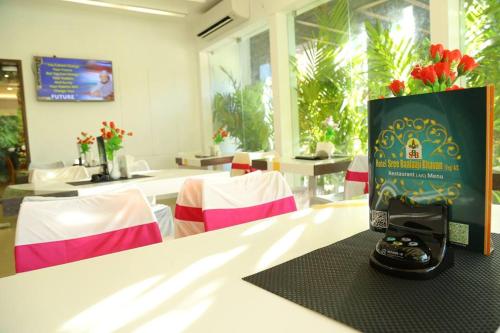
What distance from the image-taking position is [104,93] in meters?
7.00

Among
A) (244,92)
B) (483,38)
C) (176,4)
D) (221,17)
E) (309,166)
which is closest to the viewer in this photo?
(483,38)

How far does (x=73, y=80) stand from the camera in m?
6.69

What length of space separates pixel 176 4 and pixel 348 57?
3.67 metres

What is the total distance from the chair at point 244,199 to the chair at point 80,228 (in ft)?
0.79

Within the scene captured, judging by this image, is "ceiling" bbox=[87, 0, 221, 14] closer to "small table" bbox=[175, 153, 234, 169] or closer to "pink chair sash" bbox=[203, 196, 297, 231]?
"small table" bbox=[175, 153, 234, 169]

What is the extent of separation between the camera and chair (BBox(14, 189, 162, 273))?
3.72 feet

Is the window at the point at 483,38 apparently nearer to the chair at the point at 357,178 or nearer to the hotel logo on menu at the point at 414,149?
the chair at the point at 357,178

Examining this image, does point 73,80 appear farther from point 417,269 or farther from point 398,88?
point 417,269

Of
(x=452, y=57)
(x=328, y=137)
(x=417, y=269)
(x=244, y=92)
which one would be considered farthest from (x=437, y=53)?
(x=244, y=92)

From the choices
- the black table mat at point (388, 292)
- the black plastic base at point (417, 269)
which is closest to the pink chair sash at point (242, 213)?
the black table mat at point (388, 292)

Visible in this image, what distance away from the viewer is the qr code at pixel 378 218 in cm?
86

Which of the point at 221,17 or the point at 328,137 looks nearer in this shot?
the point at 328,137

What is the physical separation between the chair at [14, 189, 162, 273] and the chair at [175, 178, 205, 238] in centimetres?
50

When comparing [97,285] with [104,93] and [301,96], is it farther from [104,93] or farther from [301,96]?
[104,93]
